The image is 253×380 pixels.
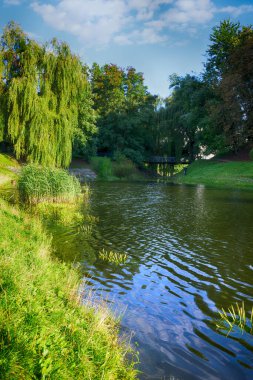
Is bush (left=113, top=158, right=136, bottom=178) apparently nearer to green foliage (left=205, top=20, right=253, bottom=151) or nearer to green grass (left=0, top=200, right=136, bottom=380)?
green foliage (left=205, top=20, right=253, bottom=151)

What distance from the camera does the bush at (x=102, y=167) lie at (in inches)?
1973

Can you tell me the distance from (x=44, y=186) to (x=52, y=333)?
44.1 ft

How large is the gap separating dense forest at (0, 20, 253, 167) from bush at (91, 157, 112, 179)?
6.66ft

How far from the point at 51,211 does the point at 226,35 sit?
4578cm

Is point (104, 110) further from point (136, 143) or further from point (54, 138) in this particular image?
point (54, 138)

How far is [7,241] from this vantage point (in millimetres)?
7625

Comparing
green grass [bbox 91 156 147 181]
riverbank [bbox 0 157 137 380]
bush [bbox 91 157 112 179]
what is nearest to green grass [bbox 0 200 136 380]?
riverbank [bbox 0 157 137 380]

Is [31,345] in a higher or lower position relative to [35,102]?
lower

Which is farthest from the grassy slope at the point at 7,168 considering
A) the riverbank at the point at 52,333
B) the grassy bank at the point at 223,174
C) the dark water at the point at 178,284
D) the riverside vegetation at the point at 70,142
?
the riverbank at the point at 52,333

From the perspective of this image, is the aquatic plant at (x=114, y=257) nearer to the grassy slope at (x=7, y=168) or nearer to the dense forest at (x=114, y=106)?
the dense forest at (x=114, y=106)

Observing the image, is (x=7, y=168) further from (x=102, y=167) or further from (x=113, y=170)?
(x=113, y=170)

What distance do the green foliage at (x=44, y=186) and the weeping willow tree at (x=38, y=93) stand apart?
7143 mm

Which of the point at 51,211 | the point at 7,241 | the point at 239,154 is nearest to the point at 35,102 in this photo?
the point at 51,211

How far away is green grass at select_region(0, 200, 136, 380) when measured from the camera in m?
3.44
